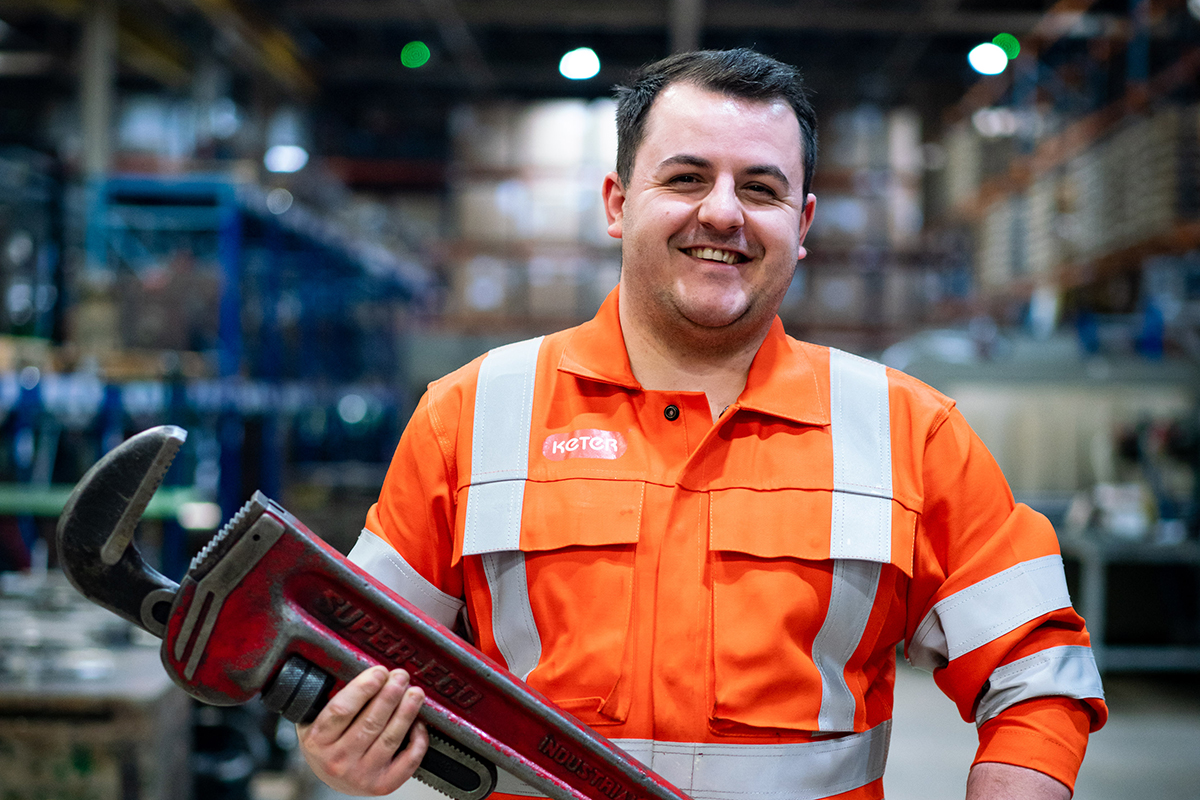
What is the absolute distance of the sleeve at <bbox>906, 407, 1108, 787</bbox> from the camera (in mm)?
1353

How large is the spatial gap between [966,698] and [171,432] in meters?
1.14

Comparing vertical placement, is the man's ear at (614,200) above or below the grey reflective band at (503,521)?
above

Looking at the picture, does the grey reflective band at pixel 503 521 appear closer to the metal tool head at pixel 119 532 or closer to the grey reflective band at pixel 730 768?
the grey reflective band at pixel 730 768

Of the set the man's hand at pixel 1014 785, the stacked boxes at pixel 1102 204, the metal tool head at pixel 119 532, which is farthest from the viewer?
the stacked boxes at pixel 1102 204

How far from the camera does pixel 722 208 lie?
4.65 ft

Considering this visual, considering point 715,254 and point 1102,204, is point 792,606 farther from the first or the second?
point 1102,204

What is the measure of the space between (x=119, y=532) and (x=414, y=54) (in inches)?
530

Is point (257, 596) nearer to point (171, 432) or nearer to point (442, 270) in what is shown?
point (171, 432)

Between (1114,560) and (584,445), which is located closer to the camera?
(584,445)

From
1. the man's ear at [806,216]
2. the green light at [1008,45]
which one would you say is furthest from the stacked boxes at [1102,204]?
the man's ear at [806,216]

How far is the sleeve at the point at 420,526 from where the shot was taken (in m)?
1.48

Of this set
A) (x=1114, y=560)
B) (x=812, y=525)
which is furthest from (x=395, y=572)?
(x=1114, y=560)

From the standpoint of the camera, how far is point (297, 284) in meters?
9.48

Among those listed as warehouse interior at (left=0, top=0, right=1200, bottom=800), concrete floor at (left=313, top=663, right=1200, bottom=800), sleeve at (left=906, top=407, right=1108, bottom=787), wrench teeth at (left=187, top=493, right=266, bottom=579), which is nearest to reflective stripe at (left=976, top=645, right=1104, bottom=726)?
sleeve at (left=906, top=407, right=1108, bottom=787)
